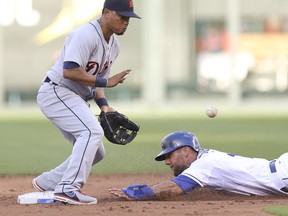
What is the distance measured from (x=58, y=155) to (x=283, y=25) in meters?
19.0

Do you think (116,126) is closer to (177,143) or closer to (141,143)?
(177,143)

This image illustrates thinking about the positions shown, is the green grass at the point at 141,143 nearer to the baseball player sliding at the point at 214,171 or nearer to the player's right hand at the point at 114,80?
the baseball player sliding at the point at 214,171

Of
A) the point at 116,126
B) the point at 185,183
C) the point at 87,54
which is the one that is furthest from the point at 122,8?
the point at 185,183

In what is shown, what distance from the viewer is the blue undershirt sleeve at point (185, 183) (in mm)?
7113

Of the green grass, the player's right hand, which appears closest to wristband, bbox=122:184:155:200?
the player's right hand

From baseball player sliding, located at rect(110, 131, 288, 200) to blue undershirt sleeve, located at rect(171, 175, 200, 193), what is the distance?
0.7 inches

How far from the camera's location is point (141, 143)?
13516 millimetres

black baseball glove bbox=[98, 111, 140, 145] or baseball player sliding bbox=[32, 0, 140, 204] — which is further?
black baseball glove bbox=[98, 111, 140, 145]

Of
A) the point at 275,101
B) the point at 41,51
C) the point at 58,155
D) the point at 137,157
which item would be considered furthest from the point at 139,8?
the point at 137,157

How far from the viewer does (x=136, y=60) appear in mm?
30328

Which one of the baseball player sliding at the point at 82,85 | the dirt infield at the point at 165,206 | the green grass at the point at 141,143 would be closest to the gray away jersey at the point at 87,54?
the baseball player sliding at the point at 82,85

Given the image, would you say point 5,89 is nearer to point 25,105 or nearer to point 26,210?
point 25,105

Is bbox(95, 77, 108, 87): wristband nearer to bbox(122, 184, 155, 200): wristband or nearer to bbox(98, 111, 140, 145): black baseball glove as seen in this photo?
bbox(98, 111, 140, 145): black baseball glove

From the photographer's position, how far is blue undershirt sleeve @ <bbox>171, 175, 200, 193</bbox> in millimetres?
Result: 7113
